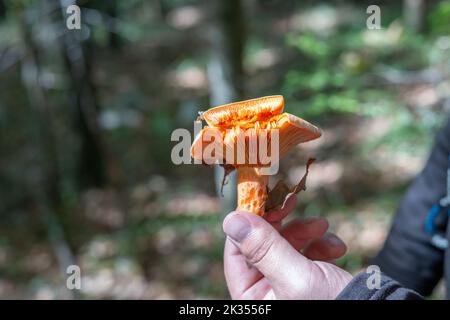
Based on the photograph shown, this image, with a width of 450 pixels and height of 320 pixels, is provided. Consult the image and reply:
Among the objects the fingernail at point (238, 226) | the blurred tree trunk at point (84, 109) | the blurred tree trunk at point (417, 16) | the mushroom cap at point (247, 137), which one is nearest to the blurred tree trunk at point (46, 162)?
the blurred tree trunk at point (84, 109)

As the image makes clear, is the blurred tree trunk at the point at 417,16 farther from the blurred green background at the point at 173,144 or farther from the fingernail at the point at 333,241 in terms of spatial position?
the fingernail at the point at 333,241

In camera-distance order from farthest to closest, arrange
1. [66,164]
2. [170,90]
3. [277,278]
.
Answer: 1. [170,90]
2. [66,164]
3. [277,278]

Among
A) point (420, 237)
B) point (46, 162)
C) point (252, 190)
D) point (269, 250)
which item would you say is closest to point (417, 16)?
point (46, 162)

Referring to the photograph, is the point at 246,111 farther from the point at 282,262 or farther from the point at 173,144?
the point at 173,144
